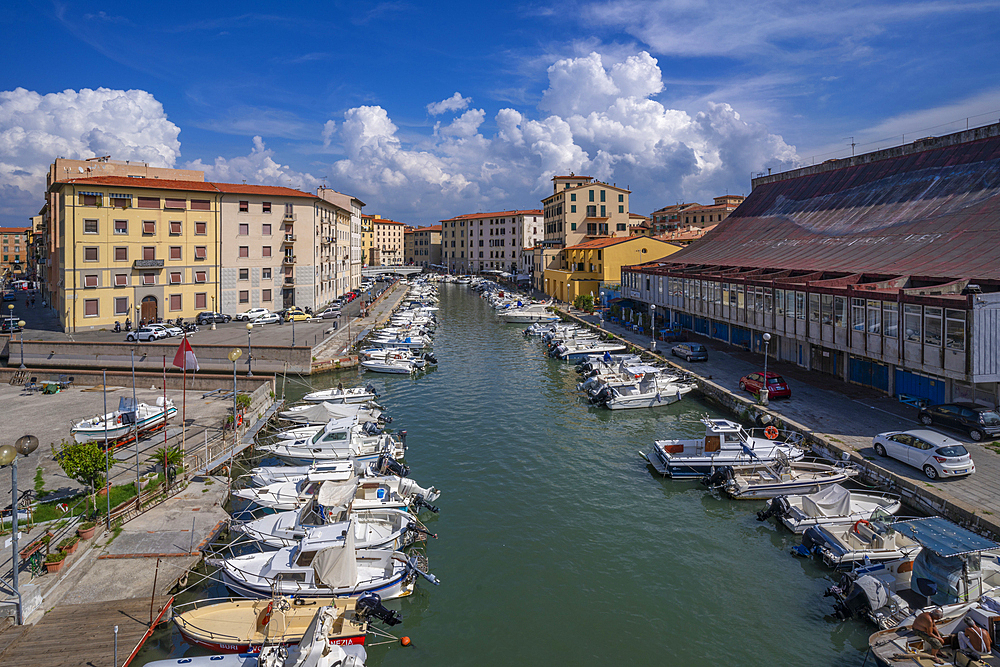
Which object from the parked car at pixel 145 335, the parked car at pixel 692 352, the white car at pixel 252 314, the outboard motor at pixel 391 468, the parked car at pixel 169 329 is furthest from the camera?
the white car at pixel 252 314

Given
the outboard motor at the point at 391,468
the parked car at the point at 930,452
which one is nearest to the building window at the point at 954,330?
the parked car at the point at 930,452

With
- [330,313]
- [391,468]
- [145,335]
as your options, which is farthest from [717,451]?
[330,313]

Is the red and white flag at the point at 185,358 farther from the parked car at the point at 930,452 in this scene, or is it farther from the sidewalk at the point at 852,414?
the parked car at the point at 930,452

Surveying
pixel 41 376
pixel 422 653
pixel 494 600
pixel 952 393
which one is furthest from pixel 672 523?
pixel 41 376

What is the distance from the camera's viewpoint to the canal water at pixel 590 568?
46.5 ft

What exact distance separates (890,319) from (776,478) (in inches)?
392

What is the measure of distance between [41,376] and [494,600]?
3731cm

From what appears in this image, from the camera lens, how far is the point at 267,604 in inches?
568

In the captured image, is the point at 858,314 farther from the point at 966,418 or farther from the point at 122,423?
the point at 122,423

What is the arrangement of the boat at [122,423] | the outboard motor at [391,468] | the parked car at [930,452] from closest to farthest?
the parked car at [930,452] < the outboard motor at [391,468] < the boat at [122,423]

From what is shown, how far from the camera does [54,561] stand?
1497cm

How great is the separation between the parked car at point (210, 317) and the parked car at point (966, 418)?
5452 centimetres

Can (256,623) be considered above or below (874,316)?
below

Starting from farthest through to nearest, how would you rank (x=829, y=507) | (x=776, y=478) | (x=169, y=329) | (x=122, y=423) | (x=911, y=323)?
(x=169, y=329) → (x=122, y=423) → (x=911, y=323) → (x=776, y=478) → (x=829, y=507)
